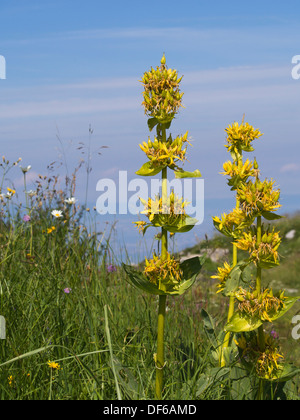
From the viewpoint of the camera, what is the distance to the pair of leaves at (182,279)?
306 cm

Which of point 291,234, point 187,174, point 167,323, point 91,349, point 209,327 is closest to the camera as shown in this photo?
point 187,174

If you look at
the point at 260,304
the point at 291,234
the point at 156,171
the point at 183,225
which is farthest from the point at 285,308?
the point at 291,234

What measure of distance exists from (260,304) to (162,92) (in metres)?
1.39

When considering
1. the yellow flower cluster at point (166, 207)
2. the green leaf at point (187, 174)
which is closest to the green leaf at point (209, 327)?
the yellow flower cluster at point (166, 207)

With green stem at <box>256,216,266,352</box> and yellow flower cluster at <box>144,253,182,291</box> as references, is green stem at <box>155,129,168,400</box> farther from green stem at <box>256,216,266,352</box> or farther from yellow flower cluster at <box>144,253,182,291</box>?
green stem at <box>256,216,266,352</box>

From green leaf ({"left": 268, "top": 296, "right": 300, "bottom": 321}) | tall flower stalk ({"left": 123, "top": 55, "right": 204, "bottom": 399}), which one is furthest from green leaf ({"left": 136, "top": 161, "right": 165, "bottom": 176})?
green leaf ({"left": 268, "top": 296, "right": 300, "bottom": 321})

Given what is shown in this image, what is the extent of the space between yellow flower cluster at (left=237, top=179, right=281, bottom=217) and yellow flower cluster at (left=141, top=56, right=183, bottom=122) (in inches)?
24.9

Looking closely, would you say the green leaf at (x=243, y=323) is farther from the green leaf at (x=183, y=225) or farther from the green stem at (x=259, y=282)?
the green leaf at (x=183, y=225)

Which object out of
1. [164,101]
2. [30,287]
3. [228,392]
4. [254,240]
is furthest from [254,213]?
[30,287]

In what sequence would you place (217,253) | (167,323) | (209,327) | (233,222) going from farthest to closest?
(217,253)
(167,323)
(209,327)
(233,222)

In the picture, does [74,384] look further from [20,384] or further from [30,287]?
[30,287]

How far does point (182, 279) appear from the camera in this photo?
124 inches

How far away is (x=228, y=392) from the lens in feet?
10.7

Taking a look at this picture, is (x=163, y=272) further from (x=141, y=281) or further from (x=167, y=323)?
(x=167, y=323)
